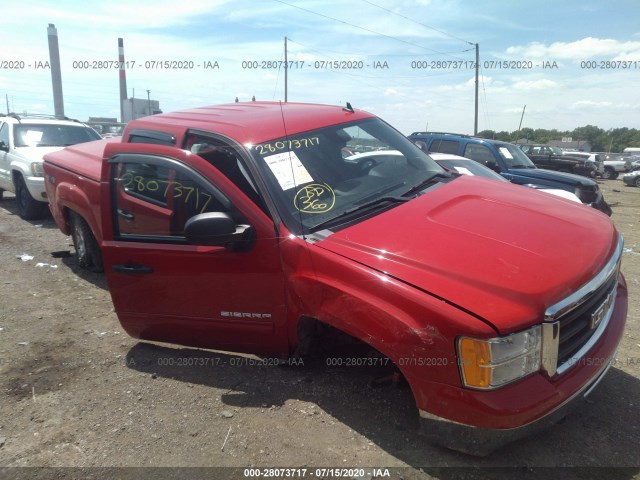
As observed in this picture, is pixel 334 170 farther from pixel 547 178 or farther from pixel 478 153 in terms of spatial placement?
pixel 478 153

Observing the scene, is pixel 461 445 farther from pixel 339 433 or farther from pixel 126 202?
pixel 126 202

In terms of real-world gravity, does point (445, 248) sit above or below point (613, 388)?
above

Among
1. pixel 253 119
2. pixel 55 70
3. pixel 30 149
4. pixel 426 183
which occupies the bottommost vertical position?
pixel 426 183

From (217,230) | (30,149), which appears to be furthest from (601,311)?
(30,149)

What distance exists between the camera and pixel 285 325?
2.78 m

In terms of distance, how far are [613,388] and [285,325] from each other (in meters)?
2.18

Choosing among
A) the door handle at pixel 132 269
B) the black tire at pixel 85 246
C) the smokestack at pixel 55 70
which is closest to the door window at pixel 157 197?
the door handle at pixel 132 269

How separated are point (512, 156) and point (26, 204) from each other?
10.2 metres

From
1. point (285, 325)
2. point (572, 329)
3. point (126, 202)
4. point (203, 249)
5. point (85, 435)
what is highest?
point (126, 202)

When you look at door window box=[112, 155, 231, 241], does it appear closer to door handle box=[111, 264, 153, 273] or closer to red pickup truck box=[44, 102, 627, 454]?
red pickup truck box=[44, 102, 627, 454]

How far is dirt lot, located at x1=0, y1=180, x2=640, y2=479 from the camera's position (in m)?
2.38

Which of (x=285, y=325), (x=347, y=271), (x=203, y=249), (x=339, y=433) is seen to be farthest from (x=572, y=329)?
(x=203, y=249)

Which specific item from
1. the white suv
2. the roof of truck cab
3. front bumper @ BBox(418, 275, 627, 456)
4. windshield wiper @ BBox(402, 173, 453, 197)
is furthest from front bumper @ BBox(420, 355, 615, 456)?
the white suv

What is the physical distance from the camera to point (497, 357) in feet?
6.56
